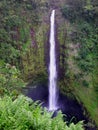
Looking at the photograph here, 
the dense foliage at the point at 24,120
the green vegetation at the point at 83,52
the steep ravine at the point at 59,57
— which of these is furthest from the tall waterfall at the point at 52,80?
the dense foliage at the point at 24,120

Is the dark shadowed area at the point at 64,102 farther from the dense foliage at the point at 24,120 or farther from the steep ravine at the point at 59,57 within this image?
the dense foliage at the point at 24,120

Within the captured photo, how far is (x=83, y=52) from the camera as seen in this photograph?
2441 centimetres

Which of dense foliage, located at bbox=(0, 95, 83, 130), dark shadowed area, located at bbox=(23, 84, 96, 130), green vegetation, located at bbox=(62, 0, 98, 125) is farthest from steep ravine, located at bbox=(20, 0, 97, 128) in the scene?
dense foliage, located at bbox=(0, 95, 83, 130)

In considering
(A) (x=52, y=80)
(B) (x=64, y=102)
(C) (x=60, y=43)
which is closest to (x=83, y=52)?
(C) (x=60, y=43)

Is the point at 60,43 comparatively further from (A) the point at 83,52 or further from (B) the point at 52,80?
(B) the point at 52,80

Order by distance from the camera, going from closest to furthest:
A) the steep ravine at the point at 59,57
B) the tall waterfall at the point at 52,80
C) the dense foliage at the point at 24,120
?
the dense foliage at the point at 24,120 < the steep ravine at the point at 59,57 < the tall waterfall at the point at 52,80

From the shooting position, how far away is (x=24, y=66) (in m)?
23.9

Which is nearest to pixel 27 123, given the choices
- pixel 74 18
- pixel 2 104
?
pixel 2 104

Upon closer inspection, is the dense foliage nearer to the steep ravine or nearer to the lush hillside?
the lush hillside

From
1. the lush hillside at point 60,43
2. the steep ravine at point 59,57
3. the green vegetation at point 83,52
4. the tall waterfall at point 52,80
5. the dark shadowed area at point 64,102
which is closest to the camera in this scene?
the dark shadowed area at point 64,102

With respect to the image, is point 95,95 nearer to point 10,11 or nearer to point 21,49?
point 21,49

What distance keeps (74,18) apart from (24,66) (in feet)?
19.5

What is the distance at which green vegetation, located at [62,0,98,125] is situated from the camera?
2295cm

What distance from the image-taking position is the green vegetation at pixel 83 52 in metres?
23.0
